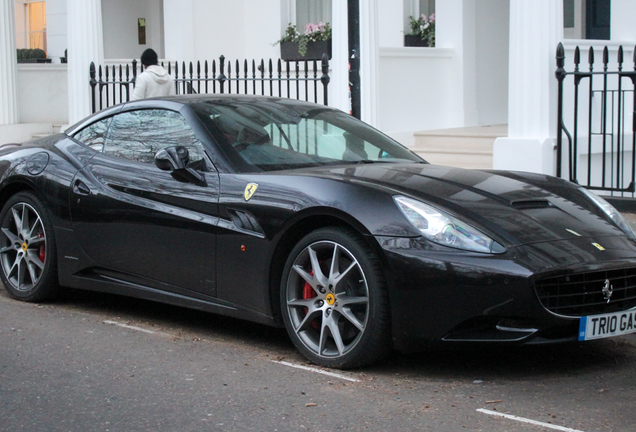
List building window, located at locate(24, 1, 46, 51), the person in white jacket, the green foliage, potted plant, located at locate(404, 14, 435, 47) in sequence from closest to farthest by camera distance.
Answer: the person in white jacket < potted plant, located at locate(404, 14, 435, 47) < the green foliage < building window, located at locate(24, 1, 46, 51)

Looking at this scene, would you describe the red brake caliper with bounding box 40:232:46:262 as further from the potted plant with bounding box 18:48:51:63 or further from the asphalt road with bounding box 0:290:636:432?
the potted plant with bounding box 18:48:51:63

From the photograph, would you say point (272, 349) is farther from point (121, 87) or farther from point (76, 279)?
point (121, 87)

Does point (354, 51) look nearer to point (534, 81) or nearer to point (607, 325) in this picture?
point (534, 81)

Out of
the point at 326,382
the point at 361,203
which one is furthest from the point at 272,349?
the point at 361,203

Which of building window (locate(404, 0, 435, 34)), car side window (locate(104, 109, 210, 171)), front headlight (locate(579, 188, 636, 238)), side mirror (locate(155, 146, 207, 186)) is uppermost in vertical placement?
building window (locate(404, 0, 435, 34))

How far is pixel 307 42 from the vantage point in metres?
16.9

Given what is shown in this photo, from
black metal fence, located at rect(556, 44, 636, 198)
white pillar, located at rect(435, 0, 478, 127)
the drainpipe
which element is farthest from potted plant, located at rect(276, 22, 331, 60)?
the drainpipe

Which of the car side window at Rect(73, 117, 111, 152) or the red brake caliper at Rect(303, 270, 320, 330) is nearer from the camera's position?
the red brake caliper at Rect(303, 270, 320, 330)

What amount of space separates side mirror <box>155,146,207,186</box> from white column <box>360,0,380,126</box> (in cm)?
768

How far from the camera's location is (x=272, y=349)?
5.46 m

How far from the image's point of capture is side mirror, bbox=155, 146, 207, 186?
5516mm

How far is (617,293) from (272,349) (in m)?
2.02

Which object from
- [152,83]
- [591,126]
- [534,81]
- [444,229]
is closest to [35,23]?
[152,83]

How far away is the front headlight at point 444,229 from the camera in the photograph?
4.57 meters
